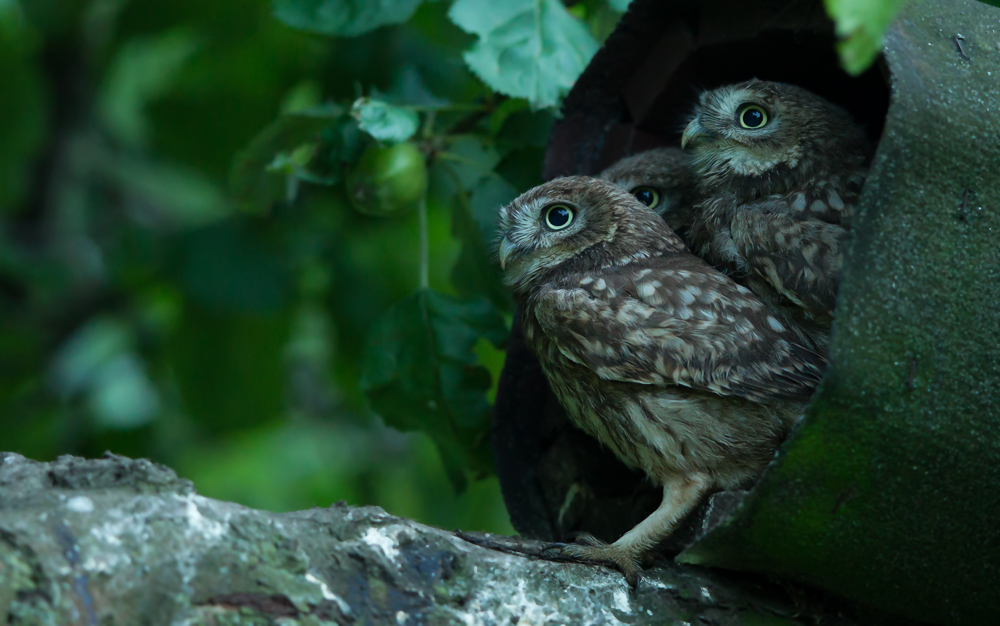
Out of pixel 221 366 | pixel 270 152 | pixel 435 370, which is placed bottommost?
pixel 221 366

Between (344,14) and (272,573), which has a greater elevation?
(344,14)

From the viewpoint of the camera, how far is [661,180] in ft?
9.26

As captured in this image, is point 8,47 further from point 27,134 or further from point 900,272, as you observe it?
point 900,272

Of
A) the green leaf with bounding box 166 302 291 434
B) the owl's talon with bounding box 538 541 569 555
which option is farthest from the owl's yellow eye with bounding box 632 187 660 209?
the green leaf with bounding box 166 302 291 434

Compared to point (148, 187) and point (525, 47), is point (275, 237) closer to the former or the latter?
point (525, 47)

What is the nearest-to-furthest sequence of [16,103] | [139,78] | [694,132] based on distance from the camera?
[694,132] → [16,103] → [139,78]

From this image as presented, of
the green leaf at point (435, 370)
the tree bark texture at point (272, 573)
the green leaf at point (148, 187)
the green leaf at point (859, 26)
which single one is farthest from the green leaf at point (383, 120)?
the green leaf at point (148, 187)

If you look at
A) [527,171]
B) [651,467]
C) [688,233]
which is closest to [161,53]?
[527,171]

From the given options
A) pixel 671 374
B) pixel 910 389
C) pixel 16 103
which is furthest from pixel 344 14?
pixel 16 103

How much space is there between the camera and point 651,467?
2.21 meters

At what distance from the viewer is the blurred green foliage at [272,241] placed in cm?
283

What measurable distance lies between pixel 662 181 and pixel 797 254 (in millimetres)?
759

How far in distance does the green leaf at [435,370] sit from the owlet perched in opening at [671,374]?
45cm

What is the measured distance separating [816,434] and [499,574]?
2.10ft
